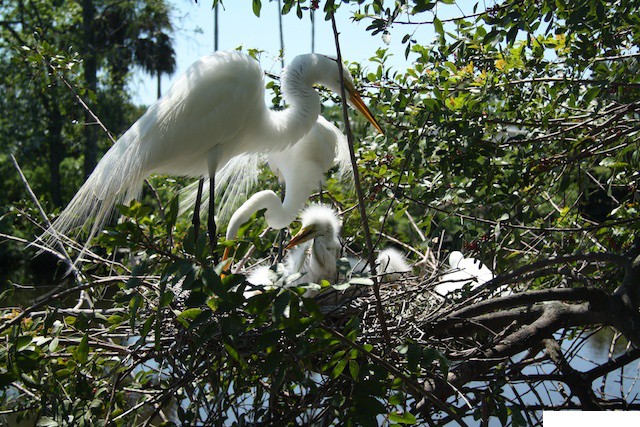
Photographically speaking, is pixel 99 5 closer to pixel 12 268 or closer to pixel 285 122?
pixel 12 268

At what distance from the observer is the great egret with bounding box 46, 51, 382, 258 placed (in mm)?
3354

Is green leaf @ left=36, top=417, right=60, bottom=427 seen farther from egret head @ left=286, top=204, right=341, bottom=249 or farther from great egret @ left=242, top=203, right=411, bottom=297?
egret head @ left=286, top=204, right=341, bottom=249

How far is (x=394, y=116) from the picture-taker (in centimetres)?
306

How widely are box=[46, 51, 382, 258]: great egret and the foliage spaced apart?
0.57 meters

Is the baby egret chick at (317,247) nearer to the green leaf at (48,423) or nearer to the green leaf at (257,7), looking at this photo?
the green leaf at (48,423)

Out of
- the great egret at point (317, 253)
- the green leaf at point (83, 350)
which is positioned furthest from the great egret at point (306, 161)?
the green leaf at point (83, 350)

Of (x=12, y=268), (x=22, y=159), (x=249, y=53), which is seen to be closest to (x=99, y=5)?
(x=22, y=159)

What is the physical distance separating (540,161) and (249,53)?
75.9 inches

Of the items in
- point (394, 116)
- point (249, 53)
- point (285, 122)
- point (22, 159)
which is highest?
point (22, 159)

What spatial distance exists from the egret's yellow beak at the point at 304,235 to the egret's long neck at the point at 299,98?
684mm

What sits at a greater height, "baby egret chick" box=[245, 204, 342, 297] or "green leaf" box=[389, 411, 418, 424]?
"baby egret chick" box=[245, 204, 342, 297]

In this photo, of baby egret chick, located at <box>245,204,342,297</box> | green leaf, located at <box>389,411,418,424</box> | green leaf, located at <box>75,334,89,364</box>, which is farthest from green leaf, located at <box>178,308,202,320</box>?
baby egret chick, located at <box>245,204,342,297</box>

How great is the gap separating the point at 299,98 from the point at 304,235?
807 millimetres

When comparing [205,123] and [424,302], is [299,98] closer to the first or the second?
[205,123]
